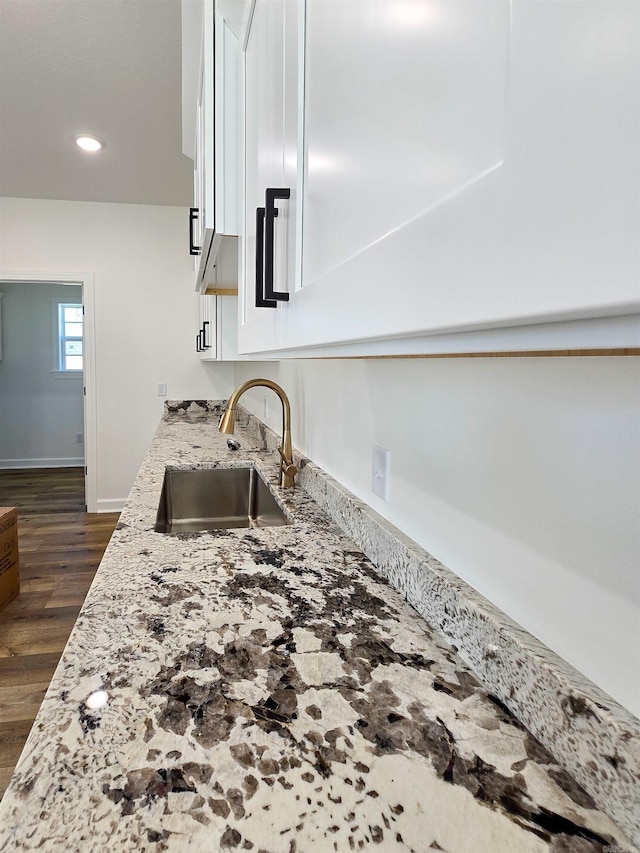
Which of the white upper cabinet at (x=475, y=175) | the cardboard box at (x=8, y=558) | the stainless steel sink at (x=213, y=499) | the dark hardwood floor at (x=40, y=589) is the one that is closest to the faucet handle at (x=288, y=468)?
the stainless steel sink at (x=213, y=499)

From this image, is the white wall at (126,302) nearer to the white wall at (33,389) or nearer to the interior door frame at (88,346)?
the interior door frame at (88,346)

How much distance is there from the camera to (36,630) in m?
2.29

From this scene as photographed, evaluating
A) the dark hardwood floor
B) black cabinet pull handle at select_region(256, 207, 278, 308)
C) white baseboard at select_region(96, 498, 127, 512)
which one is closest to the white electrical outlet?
black cabinet pull handle at select_region(256, 207, 278, 308)

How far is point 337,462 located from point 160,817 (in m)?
0.92

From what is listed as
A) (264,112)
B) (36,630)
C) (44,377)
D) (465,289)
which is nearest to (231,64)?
(264,112)

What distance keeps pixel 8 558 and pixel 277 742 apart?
2.59 meters

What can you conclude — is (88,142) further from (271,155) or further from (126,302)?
(271,155)

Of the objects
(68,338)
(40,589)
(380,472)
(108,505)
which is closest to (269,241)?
(380,472)

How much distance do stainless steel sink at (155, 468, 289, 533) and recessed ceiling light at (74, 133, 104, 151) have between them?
2.10m

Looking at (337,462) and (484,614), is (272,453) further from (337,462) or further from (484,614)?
(484,614)

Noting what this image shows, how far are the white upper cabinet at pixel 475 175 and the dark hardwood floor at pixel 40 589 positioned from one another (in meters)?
1.73

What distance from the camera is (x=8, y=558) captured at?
2543 mm

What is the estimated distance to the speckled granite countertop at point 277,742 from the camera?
0.39 meters

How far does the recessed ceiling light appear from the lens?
Answer: 2.74 metres
